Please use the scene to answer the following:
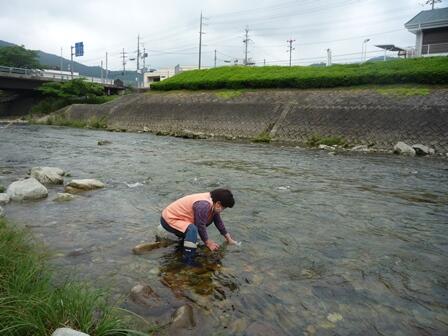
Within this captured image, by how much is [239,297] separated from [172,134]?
24.3m

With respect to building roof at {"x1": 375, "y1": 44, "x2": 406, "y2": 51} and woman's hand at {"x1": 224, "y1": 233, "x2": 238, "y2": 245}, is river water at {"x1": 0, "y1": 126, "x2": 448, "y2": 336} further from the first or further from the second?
building roof at {"x1": 375, "y1": 44, "x2": 406, "y2": 51}

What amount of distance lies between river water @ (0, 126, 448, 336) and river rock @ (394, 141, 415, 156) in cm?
602

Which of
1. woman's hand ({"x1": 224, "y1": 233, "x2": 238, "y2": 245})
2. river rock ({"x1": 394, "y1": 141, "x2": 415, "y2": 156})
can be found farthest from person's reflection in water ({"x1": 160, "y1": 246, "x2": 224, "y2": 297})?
river rock ({"x1": 394, "y1": 141, "x2": 415, "y2": 156})

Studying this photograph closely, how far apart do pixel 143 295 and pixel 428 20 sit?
4165cm

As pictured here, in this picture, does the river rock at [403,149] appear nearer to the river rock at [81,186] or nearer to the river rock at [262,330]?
the river rock at [81,186]

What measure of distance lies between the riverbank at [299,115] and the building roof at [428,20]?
17016mm

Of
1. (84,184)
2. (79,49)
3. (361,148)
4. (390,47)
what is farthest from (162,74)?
(84,184)

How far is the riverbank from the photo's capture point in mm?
20656

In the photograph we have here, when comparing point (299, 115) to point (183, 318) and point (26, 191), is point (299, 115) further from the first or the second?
point (183, 318)

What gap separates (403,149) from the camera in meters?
18.5

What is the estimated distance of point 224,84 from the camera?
114ft

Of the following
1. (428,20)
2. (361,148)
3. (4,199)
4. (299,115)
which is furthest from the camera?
(428,20)

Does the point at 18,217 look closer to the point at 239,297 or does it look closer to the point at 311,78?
the point at 239,297

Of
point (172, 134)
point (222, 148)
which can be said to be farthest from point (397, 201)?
point (172, 134)
